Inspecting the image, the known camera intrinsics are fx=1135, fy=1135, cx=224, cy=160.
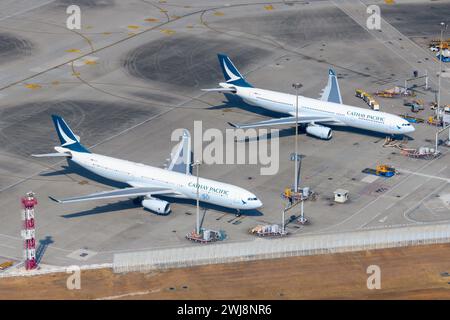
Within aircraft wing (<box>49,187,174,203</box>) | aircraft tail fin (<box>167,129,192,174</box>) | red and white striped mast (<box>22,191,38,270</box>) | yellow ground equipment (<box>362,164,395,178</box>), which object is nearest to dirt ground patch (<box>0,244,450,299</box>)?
red and white striped mast (<box>22,191,38,270</box>)

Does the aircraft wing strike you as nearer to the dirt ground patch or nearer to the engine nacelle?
the engine nacelle

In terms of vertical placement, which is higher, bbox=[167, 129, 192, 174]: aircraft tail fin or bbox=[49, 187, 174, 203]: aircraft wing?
bbox=[167, 129, 192, 174]: aircraft tail fin

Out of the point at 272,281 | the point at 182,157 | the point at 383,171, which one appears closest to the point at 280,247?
the point at 272,281

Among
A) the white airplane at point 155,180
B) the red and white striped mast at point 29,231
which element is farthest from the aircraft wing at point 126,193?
the red and white striped mast at point 29,231

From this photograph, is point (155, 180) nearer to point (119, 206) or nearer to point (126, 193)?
point (126, 193)

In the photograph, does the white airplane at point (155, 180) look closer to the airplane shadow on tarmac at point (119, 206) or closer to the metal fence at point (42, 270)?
the airplane shadow on tarmac at point (119, 206)

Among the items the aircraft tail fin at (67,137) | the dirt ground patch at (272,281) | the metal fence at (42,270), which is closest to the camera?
the dirt ground patch at (272,281)
